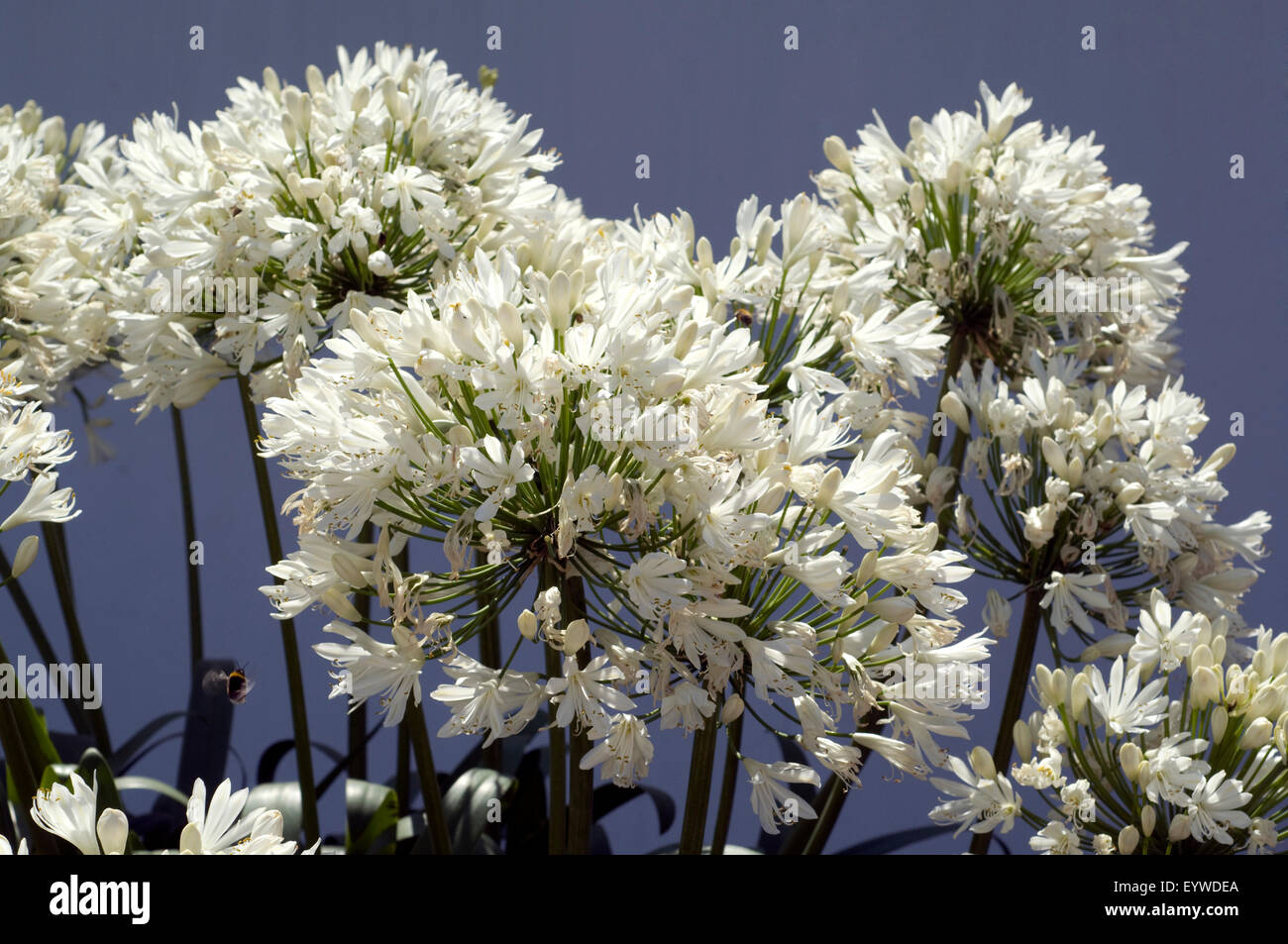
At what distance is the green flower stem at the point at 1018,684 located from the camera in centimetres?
172

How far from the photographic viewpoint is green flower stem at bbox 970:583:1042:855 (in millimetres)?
1719

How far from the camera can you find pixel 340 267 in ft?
5.87

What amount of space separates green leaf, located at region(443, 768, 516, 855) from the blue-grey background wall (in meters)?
1.23

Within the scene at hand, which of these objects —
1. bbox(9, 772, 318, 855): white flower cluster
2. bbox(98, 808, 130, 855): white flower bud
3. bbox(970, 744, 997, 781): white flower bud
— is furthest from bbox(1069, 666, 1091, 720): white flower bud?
bbox(98, 808, 130, 855): white flower bud

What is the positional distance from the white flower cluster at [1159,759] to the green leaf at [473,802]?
0.75 meters

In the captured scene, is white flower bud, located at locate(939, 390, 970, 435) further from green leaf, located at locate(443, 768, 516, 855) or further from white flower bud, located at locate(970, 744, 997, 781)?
green leaf, located at locate(443, 768, 516, 855)

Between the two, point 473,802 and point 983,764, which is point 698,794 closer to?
point 983,764

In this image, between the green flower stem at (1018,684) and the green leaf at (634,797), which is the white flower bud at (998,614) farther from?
the green leaf at (634,797)

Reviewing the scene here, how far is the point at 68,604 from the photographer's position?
6.87 ft

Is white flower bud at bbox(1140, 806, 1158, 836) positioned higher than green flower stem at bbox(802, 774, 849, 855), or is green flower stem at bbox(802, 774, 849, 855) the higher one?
white flower bud at bbox(1140, 806, 1158, 836)

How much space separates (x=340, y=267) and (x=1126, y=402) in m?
1.17

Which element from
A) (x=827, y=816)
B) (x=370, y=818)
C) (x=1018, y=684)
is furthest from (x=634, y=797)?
(x=1018, y=684)

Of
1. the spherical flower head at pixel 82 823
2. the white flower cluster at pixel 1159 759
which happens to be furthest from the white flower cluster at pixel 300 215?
the white flower cluster at pixel 1159 759

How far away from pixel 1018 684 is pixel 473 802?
34.3 inches
